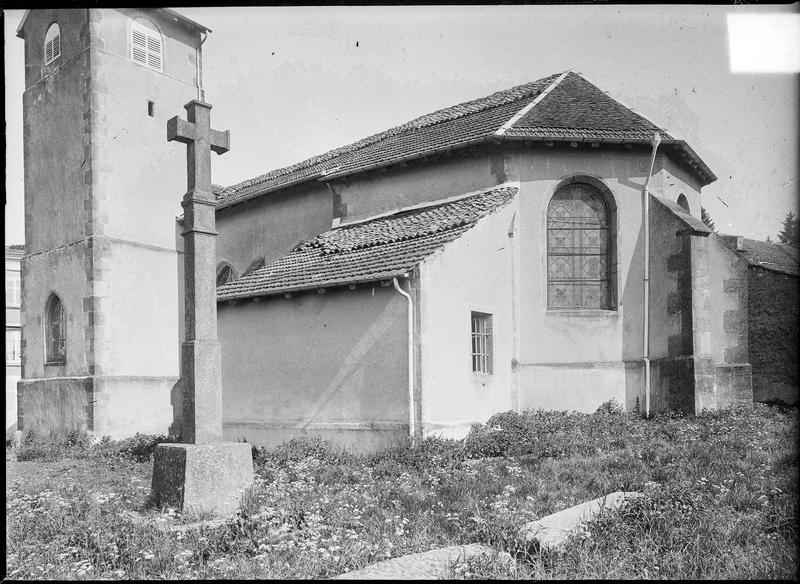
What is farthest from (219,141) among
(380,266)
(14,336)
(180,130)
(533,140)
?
(14,336)

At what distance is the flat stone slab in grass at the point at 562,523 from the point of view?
17.3ft

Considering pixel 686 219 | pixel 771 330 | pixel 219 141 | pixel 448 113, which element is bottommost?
pixel 771 330

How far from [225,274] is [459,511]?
15438mm

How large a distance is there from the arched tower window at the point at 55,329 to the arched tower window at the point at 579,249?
40.3 ft

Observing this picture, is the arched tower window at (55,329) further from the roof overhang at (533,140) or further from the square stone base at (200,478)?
the square stone base at (200,478)

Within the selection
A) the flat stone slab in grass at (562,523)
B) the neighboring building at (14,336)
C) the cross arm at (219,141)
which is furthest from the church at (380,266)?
the flat stone slab in grass at (562,523)

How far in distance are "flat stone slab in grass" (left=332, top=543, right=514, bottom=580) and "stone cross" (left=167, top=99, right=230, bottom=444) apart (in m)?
3.14

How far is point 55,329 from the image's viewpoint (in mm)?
17688

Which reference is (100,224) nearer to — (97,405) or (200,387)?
(97,405)

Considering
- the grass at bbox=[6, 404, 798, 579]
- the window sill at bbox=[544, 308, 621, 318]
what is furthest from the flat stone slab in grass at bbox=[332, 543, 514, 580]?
the window sill at bbox=[544, 308, 621, 318]

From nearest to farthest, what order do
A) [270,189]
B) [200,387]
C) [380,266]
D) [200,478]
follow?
[200,478], [200,387], [380,266], [270,189]

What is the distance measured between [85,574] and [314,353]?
7.57 m

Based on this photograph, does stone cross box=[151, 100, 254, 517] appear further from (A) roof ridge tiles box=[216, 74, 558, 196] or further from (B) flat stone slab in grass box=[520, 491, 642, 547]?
(A) roof ridge tiles box=[216, 74, 558, 196]

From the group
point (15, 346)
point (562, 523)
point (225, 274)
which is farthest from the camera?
point (225, 274)
